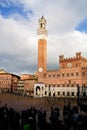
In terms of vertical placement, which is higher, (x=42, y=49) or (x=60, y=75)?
(x=42, y=49)

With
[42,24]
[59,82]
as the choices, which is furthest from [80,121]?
[42,24]

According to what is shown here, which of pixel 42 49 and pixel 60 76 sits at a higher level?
pixel 42 49

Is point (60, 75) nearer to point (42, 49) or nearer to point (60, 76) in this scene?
point (60, 76)

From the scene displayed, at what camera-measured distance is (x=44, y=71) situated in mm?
81688

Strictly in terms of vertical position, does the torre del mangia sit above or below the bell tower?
below

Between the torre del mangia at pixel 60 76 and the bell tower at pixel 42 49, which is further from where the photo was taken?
the bell tower at pixel 42 49

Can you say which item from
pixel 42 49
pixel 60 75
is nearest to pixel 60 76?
pixel 60 75

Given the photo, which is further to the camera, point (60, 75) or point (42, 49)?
point (42, 49)

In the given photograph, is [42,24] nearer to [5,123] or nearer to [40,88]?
[40,88]

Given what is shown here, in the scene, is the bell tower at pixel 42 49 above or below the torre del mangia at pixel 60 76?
above

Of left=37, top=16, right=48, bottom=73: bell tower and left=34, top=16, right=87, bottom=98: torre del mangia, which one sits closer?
left=34, top=16, right=87, bottom=98: torre del mangia

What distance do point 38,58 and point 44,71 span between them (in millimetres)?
4545

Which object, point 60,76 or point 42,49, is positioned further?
point 42,49

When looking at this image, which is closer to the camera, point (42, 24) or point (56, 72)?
point (56, 72)
